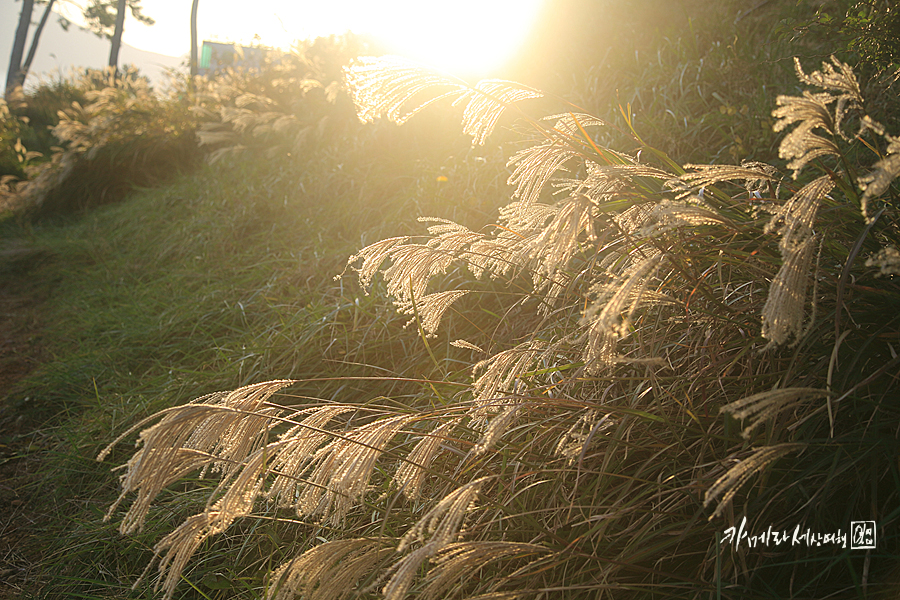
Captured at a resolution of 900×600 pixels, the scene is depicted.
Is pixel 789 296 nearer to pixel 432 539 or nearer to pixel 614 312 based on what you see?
pixel 614 312

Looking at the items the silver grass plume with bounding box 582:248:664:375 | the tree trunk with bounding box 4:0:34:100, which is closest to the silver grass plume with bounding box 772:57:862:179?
the silver grass plume with bounding box 582:248:664:375

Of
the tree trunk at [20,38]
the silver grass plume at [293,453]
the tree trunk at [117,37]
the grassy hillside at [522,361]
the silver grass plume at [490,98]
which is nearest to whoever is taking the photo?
the grassy hillside at [522,361]

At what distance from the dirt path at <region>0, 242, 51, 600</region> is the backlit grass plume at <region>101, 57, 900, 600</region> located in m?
1.33

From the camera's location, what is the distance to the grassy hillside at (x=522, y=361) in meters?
1.12

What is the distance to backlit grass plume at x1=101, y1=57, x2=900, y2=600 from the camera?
1055mm

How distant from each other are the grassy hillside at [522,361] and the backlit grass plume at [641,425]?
1 cm

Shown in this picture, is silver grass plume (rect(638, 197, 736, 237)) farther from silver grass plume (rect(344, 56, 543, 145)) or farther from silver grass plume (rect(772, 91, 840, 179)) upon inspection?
silver grass plume (rect(344, 56, 543, 145))

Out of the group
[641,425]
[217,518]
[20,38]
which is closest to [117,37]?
[20,38]

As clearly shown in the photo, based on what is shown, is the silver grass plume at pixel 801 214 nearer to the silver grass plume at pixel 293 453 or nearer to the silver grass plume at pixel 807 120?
the silver grass plume at pixel 807 120

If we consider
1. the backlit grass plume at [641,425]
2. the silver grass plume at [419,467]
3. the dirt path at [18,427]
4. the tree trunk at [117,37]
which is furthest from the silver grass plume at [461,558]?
the tree trunk at [117,37]

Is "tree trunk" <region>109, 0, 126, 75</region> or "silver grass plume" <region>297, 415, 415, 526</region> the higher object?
"tree trunk" <region>109, 0, 126, 75</region>

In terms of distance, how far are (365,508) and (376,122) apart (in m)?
4.60

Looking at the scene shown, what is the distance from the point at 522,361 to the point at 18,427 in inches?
134

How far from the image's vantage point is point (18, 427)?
126 inches
